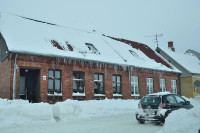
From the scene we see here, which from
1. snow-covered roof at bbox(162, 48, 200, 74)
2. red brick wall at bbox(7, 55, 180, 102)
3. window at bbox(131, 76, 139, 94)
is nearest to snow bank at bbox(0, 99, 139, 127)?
red brick wall at bbox(7, 55, 180, 102)

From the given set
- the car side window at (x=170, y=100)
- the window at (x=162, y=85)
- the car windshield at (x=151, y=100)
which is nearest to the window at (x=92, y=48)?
the window at (x=162, y=85)

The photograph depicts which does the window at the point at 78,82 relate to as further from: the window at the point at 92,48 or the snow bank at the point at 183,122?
the snow bank at the point at 183,122

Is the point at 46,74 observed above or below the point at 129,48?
below

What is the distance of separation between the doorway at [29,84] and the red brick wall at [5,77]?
1.28 metres

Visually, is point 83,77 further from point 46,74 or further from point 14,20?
point 14,20

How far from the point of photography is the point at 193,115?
6.86 m

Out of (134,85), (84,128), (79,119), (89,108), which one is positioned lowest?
(79,119)

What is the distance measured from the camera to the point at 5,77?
51.8 feet

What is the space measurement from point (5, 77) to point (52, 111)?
20.0ft

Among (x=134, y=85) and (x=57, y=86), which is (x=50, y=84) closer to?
(x=57, y=86)

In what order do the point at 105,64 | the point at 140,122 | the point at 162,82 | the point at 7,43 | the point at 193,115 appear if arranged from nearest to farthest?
the point at 193,115 < the point at 140,122 < the point at 7,43 < the point at 105,64 < the point at 162,82

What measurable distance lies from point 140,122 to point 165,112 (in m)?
1.32

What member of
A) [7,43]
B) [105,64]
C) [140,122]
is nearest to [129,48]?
[105,64]

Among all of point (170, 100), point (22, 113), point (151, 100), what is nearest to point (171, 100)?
point (170, 100)
